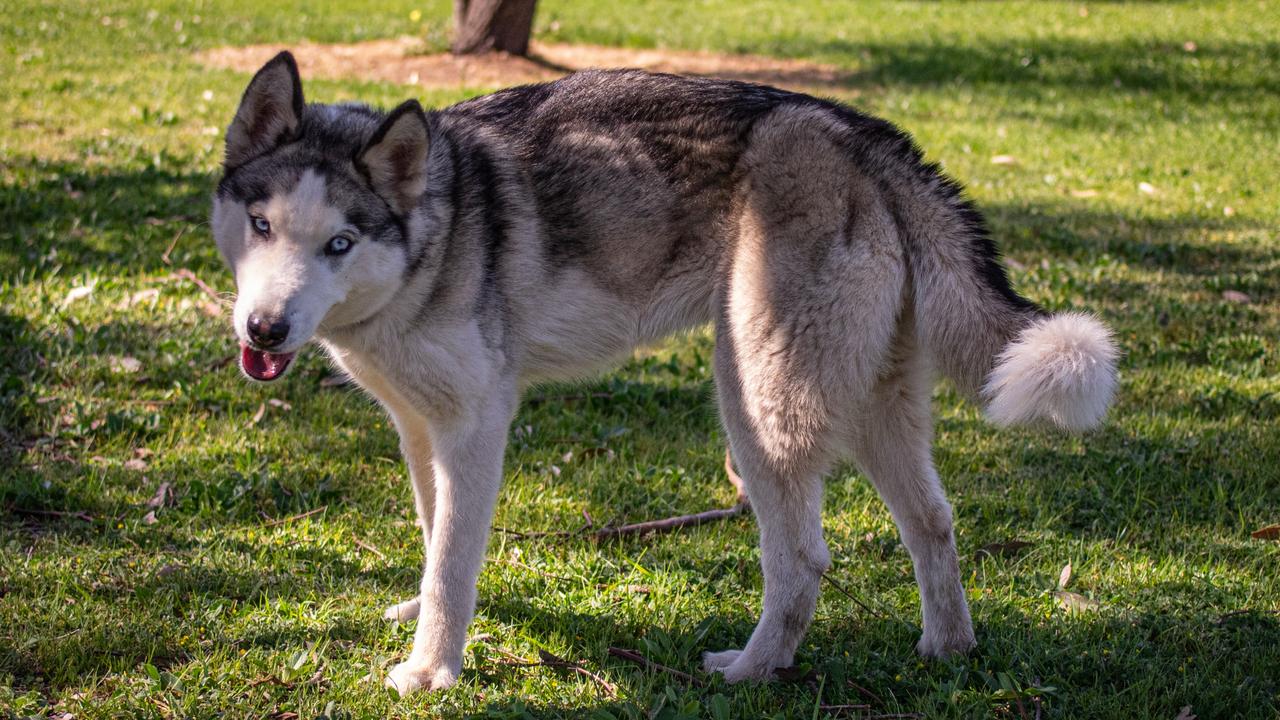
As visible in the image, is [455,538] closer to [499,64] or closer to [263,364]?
[263,364]

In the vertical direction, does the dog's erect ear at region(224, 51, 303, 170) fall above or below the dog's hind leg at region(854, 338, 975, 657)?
above

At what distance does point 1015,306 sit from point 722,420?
0.95 metres

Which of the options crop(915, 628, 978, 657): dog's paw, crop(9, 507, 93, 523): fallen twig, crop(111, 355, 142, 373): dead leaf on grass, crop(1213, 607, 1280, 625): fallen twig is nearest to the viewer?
crop(915, 628, 978, 657): dog's paw

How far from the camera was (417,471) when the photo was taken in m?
3.98

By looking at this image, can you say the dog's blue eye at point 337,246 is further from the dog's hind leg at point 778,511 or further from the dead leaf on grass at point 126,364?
the dead leaf on grass at point 126,364

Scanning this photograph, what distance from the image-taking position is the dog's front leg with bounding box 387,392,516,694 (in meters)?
3.52

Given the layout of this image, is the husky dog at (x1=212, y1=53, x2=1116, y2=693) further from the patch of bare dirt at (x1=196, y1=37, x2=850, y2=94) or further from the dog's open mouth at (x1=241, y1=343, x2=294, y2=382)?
the patch of bare dirt at (x1=196, y1=37, x2=850, y2=94)

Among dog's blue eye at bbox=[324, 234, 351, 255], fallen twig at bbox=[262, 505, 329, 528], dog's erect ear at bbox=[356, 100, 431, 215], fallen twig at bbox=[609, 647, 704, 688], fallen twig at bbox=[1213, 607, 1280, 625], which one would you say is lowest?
fallen twig at bbox=[262, 505, 329, 528]

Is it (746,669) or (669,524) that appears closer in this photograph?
(746,669)

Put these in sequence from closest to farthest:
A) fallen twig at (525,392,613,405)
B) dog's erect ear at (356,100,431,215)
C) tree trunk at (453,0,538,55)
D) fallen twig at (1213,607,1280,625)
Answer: dog's erect ear at (356,100,431,215)
fallen twig at (1213,607,1280,625)
fallen twig at (525,392,613,405)
tree trunk at (453,0,538,55)

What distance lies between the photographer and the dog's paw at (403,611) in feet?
12.8

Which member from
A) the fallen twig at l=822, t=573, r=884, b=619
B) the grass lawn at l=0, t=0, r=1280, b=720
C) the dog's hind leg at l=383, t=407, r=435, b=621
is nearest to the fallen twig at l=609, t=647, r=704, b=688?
the grass lawn at l=0, t=0, r=1280, b=720

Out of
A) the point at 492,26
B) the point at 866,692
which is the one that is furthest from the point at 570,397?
the point at 492,26

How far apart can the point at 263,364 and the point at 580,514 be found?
5.46 feet
